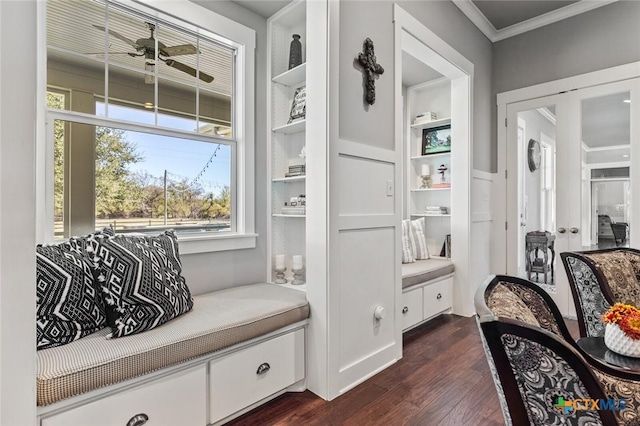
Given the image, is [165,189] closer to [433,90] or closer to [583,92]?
[433,90]

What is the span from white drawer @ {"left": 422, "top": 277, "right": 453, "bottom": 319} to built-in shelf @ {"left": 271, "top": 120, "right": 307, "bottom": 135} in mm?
1810

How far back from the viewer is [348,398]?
202cm

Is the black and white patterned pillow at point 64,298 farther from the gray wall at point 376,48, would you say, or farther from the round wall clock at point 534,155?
the round wall clock at point 534,155

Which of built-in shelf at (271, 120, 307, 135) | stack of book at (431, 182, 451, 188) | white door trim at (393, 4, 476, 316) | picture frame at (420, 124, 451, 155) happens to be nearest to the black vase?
Answer: built-in shelf at (271, 120, 307, 135)

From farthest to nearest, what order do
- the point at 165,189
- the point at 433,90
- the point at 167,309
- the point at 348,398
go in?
the point at 433,90, the point at 165,189, the point at 348,398, the point at 167,309

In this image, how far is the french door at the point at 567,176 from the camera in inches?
126

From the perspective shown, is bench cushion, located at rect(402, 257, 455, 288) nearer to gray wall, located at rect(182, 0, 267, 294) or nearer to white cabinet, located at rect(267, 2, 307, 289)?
white cabinet, located at rect(267, 2, 307, 289)

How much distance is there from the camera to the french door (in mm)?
3197

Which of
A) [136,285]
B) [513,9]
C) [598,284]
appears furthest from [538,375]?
[513,9]

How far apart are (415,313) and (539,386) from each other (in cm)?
227

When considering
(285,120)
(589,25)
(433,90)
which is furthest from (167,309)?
(589,25)

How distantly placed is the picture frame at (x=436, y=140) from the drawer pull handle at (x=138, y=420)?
3.66 meters

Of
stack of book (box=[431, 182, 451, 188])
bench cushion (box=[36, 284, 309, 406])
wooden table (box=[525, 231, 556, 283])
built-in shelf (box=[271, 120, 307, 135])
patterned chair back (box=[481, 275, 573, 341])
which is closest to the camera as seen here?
patterned chair back (box=[481, 275, 573, 341])

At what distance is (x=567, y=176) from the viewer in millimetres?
3457
